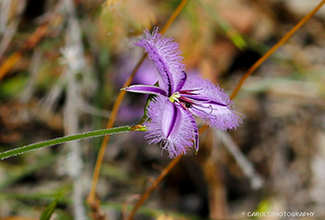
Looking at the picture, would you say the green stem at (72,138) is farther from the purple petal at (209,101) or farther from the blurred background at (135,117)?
the blurred background at (135,117)

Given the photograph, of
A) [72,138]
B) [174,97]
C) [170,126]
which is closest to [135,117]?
[174,97]

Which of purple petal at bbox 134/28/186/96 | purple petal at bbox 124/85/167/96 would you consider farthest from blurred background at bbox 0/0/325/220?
purple petal at bbox 124/85/167/96

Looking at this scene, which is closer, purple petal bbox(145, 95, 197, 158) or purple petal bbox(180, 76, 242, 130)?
purple petal bbox(145, 95, 197, 158)

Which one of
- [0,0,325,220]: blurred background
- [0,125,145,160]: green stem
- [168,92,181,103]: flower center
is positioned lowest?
[0,125,145,160]: green stem

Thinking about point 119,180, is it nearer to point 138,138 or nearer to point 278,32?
point 138,138

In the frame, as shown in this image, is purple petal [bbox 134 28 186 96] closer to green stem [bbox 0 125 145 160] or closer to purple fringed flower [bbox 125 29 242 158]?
purple fringed flower [bbox 125 29 242 158]

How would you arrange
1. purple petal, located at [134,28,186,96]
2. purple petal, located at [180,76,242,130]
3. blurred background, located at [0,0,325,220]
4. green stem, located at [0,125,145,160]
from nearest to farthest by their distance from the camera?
1. green stem, located at [0,125,145,160]
2. purple petal, located at [134,28,186,96]
3. purple petal, located at [180,76,242,130]
4. blurred background, located at [0,0,325,220]

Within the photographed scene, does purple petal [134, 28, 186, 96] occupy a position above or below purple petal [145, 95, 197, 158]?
above

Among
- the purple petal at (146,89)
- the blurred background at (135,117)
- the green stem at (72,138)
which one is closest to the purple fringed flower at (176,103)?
the purple petal at (146,89)
